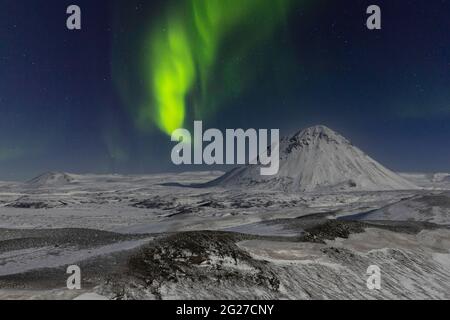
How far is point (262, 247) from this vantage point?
28.7 m

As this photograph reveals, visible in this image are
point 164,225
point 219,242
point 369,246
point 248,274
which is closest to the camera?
point 248,274

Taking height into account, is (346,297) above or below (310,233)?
below

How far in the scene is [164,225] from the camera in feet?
170
